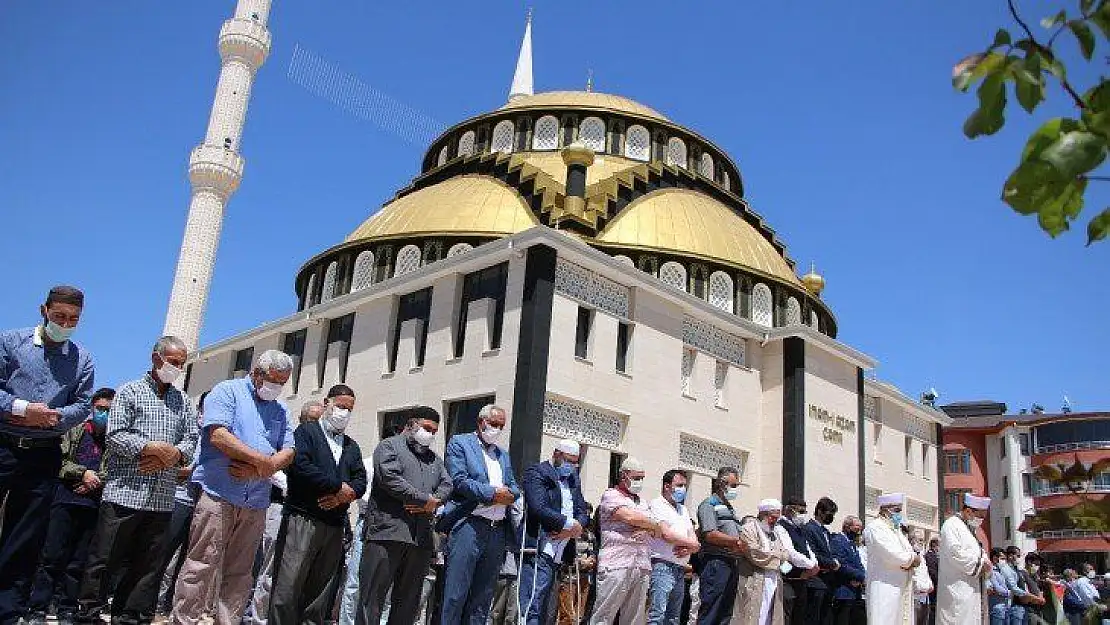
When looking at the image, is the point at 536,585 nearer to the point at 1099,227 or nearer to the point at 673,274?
the point at 1099,227

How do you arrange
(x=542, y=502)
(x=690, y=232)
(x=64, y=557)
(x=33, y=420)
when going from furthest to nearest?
(x=690, y=232) → (x=542, y=502) → (x=64, y=557) → (x=33, y=420)

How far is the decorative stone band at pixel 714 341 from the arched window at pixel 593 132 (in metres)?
9.45

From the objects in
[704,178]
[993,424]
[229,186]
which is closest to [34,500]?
[704,178]

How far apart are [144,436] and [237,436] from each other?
27.5 inches

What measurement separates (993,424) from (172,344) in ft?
146

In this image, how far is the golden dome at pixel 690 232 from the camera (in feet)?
77.8

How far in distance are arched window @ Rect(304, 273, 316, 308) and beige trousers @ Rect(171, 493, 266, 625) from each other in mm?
22650

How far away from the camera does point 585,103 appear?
29297mm

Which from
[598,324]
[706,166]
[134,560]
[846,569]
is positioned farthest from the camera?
[706,166]

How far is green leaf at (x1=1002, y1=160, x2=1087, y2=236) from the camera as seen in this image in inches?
53.3

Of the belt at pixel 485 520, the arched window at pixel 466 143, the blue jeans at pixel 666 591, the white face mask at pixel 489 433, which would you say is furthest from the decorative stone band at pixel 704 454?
the arched window at pixel 466 143

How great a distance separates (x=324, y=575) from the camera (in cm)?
555

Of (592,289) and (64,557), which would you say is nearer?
(64,557)

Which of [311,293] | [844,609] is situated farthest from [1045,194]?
[311,293]
